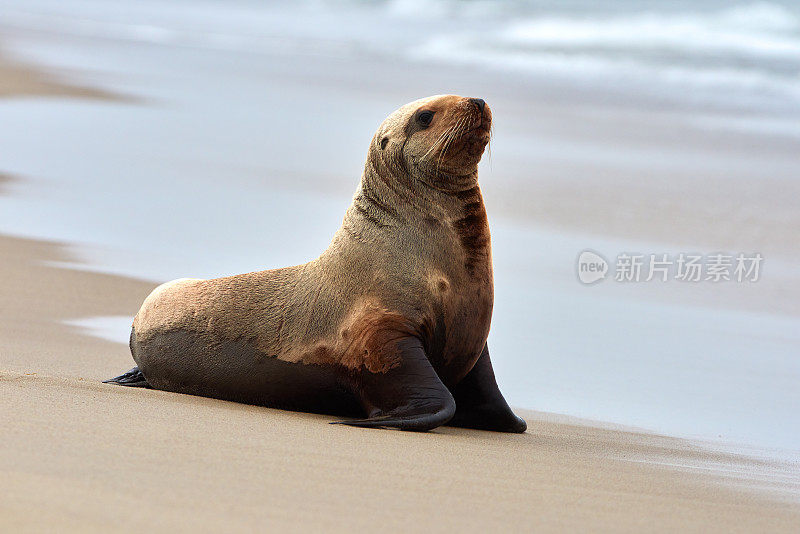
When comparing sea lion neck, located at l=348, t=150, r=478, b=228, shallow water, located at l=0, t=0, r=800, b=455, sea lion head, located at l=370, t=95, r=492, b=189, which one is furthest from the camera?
shallow water, located at l=0, t=0, r=800, b=455

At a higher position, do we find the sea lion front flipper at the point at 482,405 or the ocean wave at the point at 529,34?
the ocean wave at the point at 529,34

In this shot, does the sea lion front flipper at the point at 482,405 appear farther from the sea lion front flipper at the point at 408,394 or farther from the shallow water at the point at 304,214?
the shallow water at the point at 304,214

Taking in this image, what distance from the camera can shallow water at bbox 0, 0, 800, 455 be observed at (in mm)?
6754

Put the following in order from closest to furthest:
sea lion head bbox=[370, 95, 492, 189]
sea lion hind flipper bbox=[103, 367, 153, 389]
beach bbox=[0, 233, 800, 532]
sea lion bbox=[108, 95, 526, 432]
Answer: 1. beach bbox=[0, 233, 800, 532]
2. sea lion bbox=[108, 95, 526, 432]
3. sea lion head bbox=[370, 95, 492, 189]
4. sea lion hind flipper bbox=[103, 367, 153, 389]

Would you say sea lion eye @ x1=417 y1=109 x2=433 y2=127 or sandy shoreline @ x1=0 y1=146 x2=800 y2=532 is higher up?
sea lion eye @ x1=417 y1=109 x2=433 y2=127

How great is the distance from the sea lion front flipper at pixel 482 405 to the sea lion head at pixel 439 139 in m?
0.79

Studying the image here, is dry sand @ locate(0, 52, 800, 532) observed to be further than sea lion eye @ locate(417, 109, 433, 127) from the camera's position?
No

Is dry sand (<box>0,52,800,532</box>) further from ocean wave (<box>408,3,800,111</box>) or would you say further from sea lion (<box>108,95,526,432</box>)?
ocean wave (<box>408,3,800,111</box>)

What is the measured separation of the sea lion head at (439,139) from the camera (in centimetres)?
538

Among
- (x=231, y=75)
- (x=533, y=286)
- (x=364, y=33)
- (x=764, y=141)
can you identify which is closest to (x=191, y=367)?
(x=533, y=286)

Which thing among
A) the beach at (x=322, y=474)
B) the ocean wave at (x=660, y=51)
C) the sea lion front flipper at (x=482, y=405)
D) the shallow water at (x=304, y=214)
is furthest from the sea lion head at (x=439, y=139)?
the ocean wave at (x=660, y=51)

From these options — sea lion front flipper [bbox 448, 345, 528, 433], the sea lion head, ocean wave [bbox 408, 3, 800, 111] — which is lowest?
sea lion front flipper [bbox 448, 345, 528, 433]

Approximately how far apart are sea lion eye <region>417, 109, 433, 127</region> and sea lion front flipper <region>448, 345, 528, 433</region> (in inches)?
38.8

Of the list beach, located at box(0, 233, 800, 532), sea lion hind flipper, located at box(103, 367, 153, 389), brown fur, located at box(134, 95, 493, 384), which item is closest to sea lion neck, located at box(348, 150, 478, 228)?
brown fur, located at box(134, 95, 493, 384)
